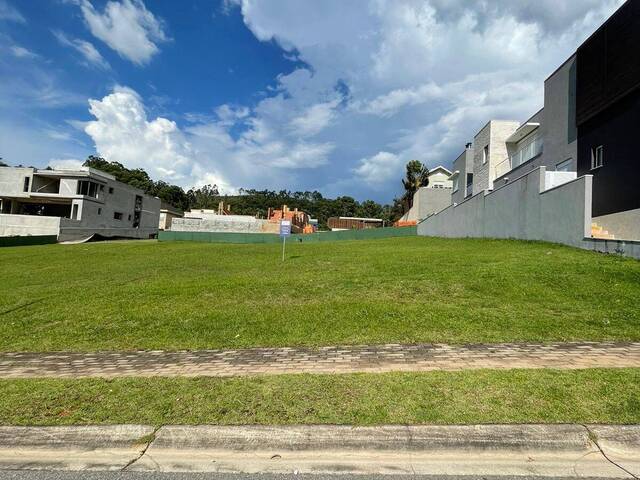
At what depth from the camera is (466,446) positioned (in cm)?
324

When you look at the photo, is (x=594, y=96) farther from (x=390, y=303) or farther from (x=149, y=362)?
(x=149, y=362)

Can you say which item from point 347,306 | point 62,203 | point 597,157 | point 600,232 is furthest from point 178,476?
point 62,203

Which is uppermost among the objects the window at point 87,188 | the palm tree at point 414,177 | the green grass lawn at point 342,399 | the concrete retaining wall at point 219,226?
the palm tree at point 414,177

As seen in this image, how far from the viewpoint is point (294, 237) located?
4506 centimetres

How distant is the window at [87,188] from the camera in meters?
48.7

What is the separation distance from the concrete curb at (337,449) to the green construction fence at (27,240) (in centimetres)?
4238

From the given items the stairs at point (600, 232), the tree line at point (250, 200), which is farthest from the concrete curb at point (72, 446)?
the tree line at point (250, 200)

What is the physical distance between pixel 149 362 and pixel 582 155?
61.0ft

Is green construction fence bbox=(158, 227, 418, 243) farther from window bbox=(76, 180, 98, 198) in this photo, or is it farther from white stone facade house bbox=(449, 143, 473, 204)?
window bbox=(76, 180, 98, 198)

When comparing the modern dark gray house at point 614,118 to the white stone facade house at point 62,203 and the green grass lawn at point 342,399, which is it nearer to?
the green grass lawn at point 342,399

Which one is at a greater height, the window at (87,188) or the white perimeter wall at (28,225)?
the window at (87,188)

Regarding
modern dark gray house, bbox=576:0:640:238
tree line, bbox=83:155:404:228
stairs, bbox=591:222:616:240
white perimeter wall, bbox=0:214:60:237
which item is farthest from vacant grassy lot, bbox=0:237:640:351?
tree line, bbox=83:155:404:228

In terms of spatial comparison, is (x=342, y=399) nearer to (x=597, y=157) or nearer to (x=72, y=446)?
(x=72, y=446)

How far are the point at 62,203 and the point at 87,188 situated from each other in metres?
4.34
